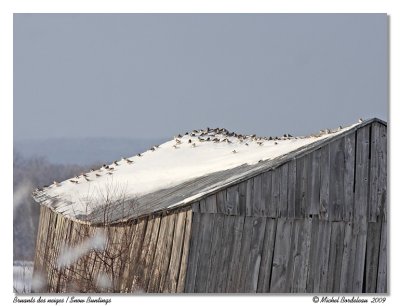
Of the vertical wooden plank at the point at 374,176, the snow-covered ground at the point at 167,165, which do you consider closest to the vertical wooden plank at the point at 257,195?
the snow-covered ground at the point at 167,165

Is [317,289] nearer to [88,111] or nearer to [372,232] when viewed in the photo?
[372,232]

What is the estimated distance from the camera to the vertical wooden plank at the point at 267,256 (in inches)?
699

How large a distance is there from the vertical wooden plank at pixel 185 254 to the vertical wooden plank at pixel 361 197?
2.66m

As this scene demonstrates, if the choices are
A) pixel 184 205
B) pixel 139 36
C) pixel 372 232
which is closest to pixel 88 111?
pixel 139 36

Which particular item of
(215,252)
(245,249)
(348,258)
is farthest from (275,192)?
(348,258)

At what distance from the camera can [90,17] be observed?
1700 cm

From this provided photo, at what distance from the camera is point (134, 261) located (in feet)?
59.6

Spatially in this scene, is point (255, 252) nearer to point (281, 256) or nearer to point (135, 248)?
point (281, 256)

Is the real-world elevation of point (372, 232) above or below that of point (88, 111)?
below

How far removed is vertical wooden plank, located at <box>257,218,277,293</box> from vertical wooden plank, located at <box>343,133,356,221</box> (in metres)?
1.19

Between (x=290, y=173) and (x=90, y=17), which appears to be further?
(x=290, y=173)

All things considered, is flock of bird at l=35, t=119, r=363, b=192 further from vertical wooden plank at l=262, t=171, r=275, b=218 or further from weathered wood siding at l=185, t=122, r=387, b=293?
vertical wooden plank at l=262, t=171, r=275, b=218

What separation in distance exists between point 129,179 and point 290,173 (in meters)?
4.93

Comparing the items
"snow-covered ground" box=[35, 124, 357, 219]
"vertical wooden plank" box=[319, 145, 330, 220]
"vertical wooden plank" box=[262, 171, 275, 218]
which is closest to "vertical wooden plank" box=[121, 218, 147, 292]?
"vertical wooden plank" box=[262, 171, 275, 218]
